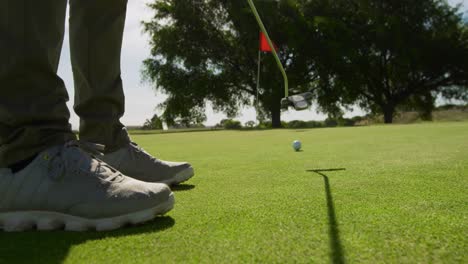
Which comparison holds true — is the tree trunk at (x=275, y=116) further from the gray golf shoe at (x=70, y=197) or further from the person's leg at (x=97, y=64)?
the gray golf shoe at (x=70, y=197)

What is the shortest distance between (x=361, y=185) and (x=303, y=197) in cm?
35

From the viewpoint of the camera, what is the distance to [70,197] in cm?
123

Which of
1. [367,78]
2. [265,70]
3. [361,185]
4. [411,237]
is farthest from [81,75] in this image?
[367,78]

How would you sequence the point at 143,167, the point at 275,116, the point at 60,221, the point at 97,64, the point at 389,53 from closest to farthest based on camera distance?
the point at 60,221 → the point at 97,64 → the point at 143,167 → the point at 275,116 → the point at 389,53

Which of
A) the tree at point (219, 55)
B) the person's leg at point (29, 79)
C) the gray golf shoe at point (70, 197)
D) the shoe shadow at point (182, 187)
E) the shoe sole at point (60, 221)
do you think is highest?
the tree at point (219, 55)

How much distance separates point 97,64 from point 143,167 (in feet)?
1.63

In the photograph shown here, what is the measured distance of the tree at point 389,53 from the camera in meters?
22.5

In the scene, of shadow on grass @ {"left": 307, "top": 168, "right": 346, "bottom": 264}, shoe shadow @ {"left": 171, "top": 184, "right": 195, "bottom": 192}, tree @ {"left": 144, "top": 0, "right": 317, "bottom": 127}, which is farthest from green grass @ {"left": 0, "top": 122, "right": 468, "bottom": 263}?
tree @ {"left": 144, "top": 0, "right": 317, "bottom": 127}

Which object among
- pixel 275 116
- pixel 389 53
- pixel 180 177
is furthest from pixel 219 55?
pixel 180 177

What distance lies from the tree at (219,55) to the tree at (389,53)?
4.94ft

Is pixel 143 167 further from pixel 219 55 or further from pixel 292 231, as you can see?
pixel 219 55

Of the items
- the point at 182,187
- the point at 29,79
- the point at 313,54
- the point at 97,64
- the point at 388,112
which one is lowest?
the point at 182,187

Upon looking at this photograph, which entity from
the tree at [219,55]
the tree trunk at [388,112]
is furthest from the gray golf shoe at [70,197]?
the tree trunk at [388,112]

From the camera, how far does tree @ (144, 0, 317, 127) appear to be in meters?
21.3
